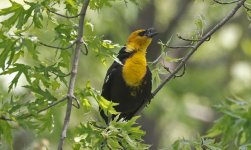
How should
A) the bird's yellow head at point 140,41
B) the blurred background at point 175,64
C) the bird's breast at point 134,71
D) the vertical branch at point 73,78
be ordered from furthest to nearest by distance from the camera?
the blurred background at point 175,64
the bird's yellow head at point 140,41
the bird's breast at point 134,71
the vertical branch at point 73,78

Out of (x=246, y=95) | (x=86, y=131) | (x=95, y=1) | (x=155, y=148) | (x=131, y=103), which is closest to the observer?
(x=86, y=131)

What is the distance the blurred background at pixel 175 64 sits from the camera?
11.1 meters

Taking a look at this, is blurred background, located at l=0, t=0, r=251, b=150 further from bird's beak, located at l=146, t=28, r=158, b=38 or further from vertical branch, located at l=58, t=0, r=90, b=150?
vertical branch, located at l=58, t=0, r=90, b=150

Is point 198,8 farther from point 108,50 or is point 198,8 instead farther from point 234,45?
point 108,50

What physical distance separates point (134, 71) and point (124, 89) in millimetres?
177

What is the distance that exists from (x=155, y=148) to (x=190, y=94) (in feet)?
7.66

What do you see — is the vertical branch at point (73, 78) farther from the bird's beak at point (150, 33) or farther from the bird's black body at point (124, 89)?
the bird's beak at point (150, 33)

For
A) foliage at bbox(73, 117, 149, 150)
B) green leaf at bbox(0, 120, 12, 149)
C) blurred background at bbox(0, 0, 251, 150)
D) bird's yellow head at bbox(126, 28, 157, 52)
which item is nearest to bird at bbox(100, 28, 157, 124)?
bird's yellow head at bbox(126, 28, 157, 52)

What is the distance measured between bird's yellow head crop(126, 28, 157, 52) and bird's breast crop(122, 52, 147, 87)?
15 centimetres

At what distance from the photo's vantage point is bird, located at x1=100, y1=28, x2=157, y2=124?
5660mm

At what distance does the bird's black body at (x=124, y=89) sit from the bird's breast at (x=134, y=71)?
26 millimetres

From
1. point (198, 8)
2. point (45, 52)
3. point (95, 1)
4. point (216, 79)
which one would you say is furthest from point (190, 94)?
point (95, 1)

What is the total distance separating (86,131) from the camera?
412 cm

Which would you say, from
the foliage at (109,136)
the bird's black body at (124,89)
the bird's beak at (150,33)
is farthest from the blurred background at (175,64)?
the foliage at (109,136)
